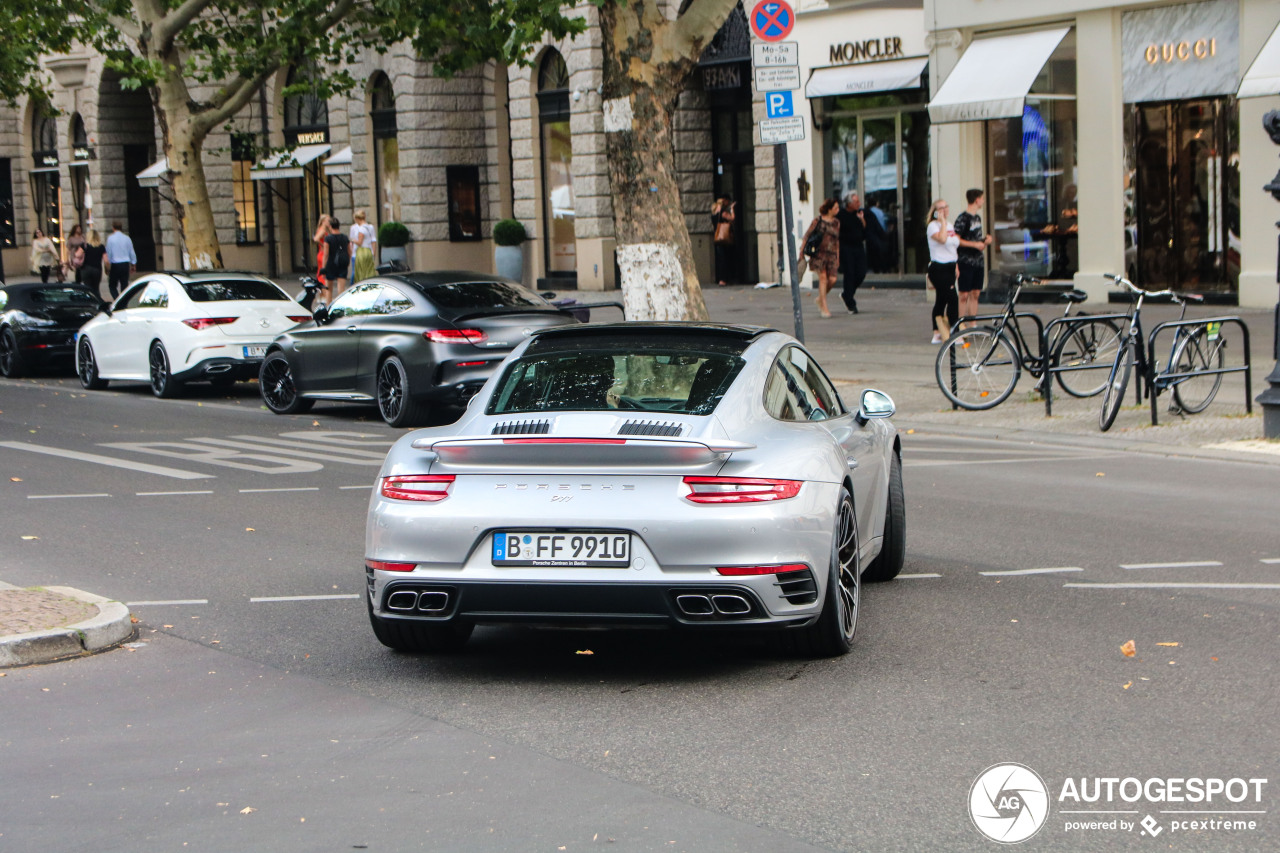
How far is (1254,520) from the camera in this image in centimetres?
945

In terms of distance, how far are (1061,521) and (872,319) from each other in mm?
14743

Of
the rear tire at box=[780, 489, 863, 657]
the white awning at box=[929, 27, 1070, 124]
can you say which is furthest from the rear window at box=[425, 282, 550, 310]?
the white awning at box=[929, 27, 1070, 124]

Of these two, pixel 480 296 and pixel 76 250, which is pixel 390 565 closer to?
pixel 480 296

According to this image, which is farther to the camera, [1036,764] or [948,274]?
[948,274]

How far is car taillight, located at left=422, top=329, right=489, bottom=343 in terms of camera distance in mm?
15195

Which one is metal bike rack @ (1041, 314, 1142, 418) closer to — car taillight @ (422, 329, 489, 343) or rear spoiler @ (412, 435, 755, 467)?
car taillight @ (422, 329, 489, 343)

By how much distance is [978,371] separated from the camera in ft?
49.8

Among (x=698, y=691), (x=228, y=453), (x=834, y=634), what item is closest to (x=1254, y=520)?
(x=834, y=634)

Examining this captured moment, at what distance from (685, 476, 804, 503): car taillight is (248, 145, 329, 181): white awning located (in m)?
35.7

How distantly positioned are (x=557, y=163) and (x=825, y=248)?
1102cm

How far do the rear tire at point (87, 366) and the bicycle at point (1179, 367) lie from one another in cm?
1252

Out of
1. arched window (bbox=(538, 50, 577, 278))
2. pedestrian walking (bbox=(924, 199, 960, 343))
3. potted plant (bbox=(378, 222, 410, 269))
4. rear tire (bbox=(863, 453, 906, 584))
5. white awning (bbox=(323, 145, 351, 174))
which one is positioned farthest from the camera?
white awning (bbox=(323, 145, 351, 174))

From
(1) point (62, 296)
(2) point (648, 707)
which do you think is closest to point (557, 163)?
(1) point (62, 296)

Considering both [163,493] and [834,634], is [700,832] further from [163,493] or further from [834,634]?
[163,493]
